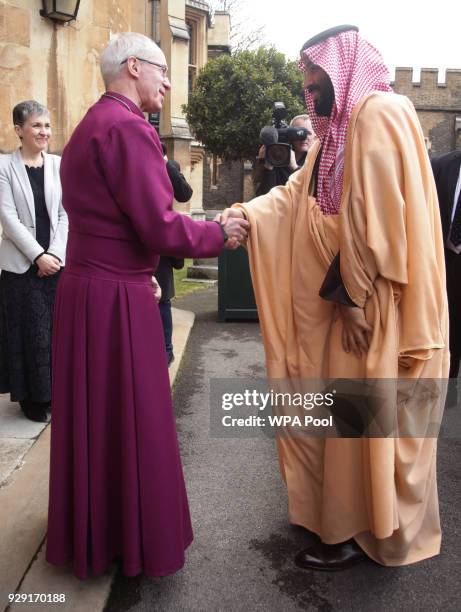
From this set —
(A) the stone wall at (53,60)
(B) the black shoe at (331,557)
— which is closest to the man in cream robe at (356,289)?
(B) the black shoe at (331,557)

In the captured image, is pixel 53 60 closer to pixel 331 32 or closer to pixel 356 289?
pixel 331 32

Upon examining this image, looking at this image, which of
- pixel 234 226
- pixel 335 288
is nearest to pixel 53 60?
pixel 234 226

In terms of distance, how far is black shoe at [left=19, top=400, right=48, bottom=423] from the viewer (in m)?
3.93

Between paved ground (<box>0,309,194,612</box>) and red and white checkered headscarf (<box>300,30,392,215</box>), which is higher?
red and white checkered headscarf (<box>300,30,392,215</box>)

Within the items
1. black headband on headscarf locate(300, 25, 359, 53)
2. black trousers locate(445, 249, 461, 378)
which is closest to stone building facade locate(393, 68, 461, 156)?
black trousers locate(445, 249, 461, 378)

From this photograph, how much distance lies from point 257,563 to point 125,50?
221 cm

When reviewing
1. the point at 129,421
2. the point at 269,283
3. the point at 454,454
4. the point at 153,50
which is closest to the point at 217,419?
the point at 454,454

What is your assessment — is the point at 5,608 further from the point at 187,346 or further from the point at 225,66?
the point at 225,66

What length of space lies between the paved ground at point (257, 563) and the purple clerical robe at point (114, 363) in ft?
0.68

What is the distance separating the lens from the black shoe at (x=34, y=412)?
3.93m

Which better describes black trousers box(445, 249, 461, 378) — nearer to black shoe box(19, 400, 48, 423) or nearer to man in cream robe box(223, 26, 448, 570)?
man in cream robe box(223, 26, 448, 570)

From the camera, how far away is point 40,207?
12.4ft

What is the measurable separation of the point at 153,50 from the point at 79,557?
6.47 feet

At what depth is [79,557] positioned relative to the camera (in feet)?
7.47
